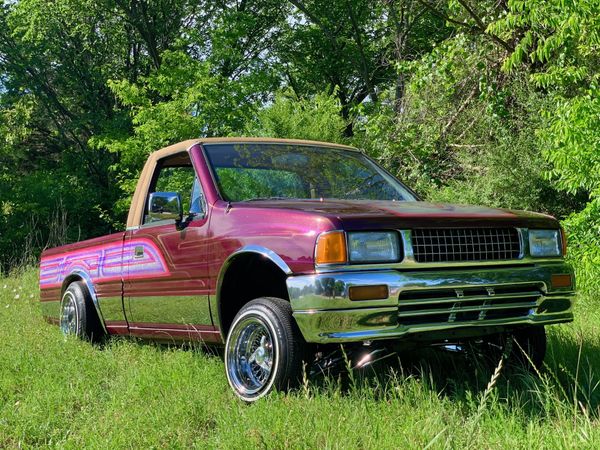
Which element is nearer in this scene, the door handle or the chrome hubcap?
the chrome hubcap

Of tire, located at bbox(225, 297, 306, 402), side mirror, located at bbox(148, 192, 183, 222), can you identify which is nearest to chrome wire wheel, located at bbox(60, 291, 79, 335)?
side mirror, located at bbox(148, 192, 183, 222)

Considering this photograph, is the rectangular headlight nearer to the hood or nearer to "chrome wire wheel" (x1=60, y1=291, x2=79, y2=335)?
the hood

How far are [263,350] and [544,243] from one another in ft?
5.93

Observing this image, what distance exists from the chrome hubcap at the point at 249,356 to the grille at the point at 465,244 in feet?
3.25

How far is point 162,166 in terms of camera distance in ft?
19.1

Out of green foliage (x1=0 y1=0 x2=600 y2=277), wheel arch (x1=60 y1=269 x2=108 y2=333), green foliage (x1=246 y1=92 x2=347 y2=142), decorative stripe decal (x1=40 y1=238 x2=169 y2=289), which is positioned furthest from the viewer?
green foliage (x1=246 y1=92 x2=347 y2=142)

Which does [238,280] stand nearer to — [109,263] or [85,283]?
[109,263]

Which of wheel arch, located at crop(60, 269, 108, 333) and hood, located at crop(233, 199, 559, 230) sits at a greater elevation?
hood, located at crop(233, 199, 559, 230)

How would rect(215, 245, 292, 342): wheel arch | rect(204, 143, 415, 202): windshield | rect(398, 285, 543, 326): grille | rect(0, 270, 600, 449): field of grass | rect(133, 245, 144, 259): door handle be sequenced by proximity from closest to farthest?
rect(0, 270, 600, 449): field of grass
rect(398, 285, 543, 326): grille
rect(215, 245, 292, 342): wheel arch
rect(204, 143, 415, 202): windshield
rect(133, 245, 144, 259): door handle

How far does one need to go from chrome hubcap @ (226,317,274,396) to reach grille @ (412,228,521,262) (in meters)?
0.99

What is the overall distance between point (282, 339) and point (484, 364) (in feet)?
5.40

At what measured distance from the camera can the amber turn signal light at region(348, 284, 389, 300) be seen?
11.8 ft

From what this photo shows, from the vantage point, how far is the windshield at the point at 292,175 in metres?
5.00

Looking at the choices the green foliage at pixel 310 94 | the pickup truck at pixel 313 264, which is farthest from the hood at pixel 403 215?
the green foliage at pixel 310 94
